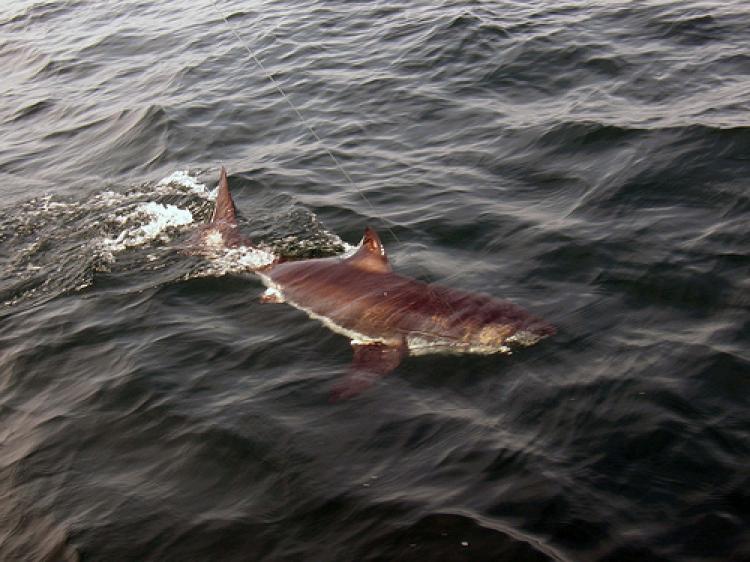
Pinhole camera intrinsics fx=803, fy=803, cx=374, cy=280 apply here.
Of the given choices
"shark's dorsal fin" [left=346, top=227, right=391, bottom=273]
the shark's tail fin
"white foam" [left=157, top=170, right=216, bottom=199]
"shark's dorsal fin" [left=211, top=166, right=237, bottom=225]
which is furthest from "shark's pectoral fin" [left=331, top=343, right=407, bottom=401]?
"white foam" [left=157, top=170, right=216, bottom=199]

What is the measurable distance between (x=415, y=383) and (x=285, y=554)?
74.0 inches

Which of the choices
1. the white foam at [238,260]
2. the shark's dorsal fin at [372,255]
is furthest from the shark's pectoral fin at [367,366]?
the white foam at [238,260]

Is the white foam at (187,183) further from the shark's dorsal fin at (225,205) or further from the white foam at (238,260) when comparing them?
the white foam at (238,260)

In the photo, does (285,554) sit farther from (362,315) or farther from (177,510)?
(362,315)

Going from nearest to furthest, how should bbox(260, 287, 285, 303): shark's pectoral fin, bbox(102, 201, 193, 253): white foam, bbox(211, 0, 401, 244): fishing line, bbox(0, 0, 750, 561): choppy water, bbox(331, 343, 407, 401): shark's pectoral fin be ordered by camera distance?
bbox(0, 0, 750, 561): choppy water < bbox(331, 343, 407, 401): shark's pectoral fin < bbox(260, 287, 285, 303): shark's pectoral fin < bbox(102, 201, 193, 253): white foam < bbox(211, 0, 401, 244): fishing line

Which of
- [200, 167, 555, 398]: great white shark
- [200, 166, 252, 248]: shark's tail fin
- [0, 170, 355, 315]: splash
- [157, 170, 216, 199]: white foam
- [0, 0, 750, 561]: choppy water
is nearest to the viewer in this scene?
[0, 0, 750, 561]: choppy water

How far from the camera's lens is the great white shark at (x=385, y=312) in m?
6.38

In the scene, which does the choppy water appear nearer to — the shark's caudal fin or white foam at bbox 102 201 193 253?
white foam at bbox 102 201 193 253

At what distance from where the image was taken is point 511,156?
31.9 ft

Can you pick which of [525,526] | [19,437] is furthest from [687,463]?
[19,437]

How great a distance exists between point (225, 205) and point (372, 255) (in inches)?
91.4

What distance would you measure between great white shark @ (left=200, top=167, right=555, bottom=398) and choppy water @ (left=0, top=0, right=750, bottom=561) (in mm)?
184

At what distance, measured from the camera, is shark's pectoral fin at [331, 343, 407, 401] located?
6.21 m

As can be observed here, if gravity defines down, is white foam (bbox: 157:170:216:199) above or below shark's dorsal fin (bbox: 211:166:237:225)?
below
